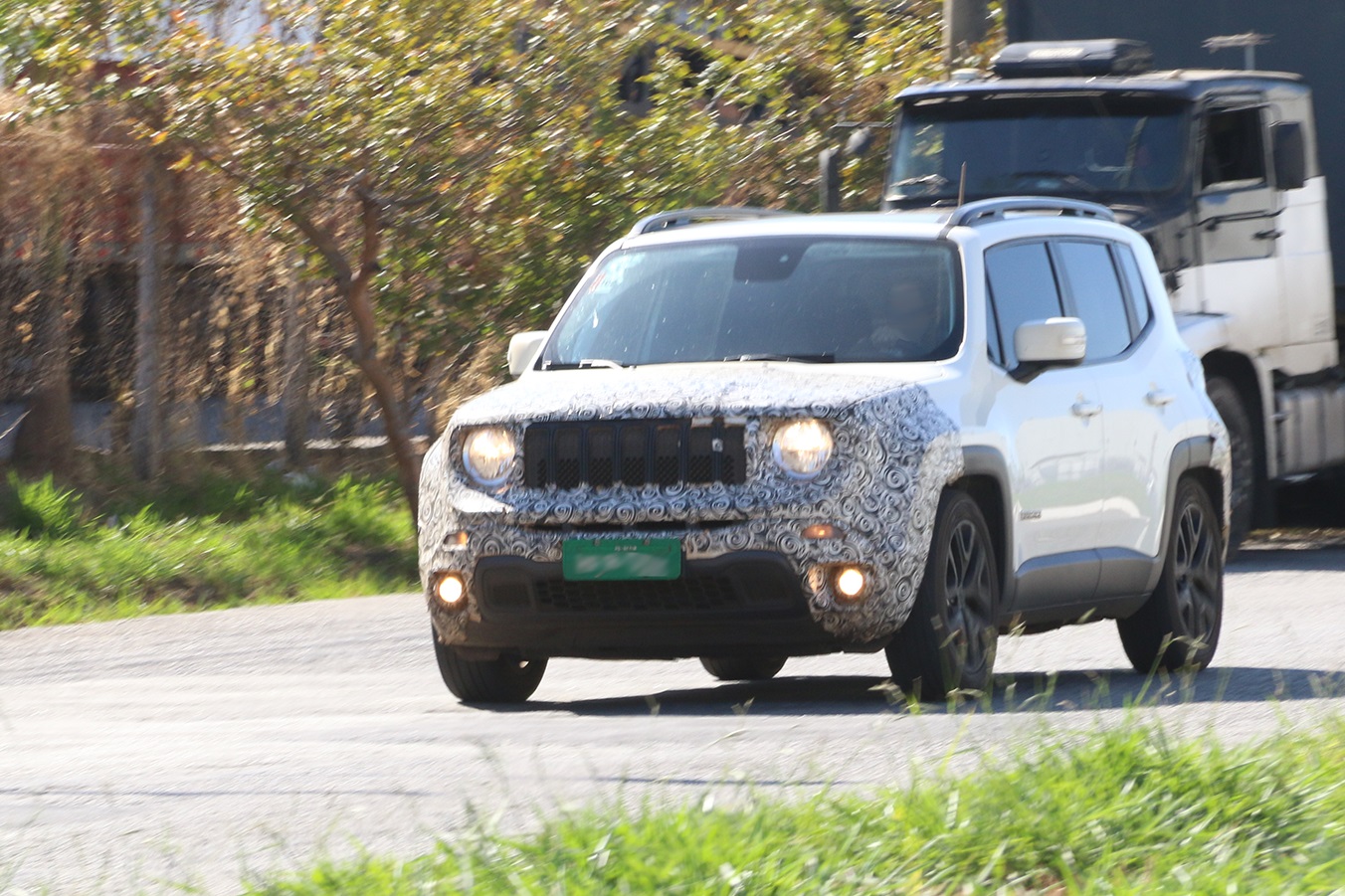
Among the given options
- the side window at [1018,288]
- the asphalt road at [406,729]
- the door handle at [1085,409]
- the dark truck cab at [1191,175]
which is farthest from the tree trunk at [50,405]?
the door handle at [1085,409]

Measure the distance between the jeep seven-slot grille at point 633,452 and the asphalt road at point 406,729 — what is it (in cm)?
81

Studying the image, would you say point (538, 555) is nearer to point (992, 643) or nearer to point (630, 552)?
point (630, 552)

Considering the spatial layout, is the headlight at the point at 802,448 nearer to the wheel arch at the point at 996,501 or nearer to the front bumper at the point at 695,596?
the front bumper at the point at 695,596

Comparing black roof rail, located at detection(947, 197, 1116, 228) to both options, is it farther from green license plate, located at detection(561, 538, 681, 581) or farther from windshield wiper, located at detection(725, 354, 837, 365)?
green license plate, located at detection(561, 538, 681, 581)

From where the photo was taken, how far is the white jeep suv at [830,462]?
27.0 feet

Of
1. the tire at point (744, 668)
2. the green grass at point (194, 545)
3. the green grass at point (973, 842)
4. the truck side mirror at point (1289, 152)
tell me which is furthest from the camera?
the truck side mirror at point (1289, 152)

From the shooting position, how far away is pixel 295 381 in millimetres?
18250

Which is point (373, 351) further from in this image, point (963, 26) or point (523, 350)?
point (523, 350)

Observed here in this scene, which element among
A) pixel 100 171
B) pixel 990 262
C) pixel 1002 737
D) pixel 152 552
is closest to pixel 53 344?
pixel 100 171

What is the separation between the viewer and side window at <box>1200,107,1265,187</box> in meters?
14.8

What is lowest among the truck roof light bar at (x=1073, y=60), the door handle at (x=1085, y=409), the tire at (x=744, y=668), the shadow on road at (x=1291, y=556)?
the shadow on road at (x=1291, y=556)

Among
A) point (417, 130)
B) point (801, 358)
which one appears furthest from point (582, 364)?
point (417, 130)

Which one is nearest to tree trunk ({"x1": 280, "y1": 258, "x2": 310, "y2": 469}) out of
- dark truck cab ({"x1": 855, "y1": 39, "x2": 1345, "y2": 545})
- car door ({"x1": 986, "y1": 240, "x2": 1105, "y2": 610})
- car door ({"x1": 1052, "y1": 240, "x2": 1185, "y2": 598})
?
dark truck cab ({"x1": 855, "y1": 39, "x2": 1345, "y2": 545})

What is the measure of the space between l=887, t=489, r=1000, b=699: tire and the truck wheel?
21.6 ft
